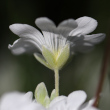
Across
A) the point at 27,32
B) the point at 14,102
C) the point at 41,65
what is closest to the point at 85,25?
the point at 27,32

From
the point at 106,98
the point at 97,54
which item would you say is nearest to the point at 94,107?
the point at 106,98

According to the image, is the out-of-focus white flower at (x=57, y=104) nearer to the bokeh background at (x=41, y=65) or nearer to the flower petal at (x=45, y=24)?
the flower petal at (x=45, y=24)

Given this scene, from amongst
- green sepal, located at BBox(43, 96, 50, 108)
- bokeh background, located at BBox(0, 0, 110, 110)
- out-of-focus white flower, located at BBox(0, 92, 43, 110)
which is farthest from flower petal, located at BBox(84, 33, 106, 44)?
bokeh background, located at BBox(0, 0, 110, 110)

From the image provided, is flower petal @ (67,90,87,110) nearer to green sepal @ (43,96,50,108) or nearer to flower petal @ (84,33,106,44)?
green sepal @ (43,96,50,108)

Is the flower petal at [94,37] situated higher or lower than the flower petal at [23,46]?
higher

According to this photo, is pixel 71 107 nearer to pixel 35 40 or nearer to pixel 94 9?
pixel 35 40

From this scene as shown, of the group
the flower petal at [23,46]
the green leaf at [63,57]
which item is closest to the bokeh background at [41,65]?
the flower petal at [23,46]
